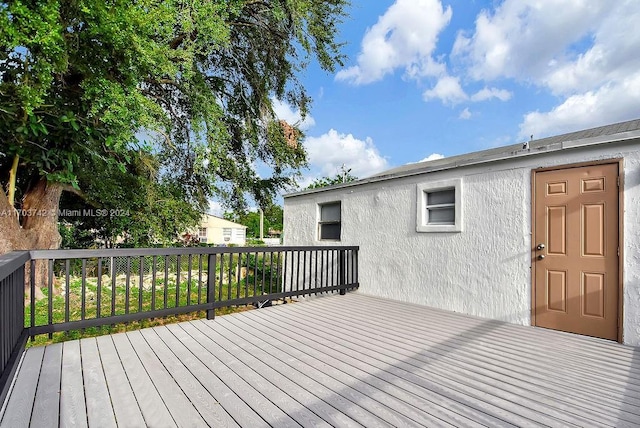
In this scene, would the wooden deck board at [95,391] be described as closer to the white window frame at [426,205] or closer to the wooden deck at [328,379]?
the wooden deck at [328,379]

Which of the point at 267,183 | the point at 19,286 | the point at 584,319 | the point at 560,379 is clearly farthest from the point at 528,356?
the point at 267,183

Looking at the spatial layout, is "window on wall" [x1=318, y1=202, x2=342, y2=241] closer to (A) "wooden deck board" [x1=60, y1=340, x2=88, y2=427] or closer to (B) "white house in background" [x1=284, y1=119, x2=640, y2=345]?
(B) "white house in background" [x1=284, y1=119, x2=640, y2=345]

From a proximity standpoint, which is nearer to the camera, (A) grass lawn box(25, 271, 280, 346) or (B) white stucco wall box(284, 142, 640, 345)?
(B) white stucco wall box(284, 142, 640, 345)

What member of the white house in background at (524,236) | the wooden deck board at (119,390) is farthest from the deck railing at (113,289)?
the white house in background at (524,236)

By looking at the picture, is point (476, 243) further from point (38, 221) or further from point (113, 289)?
point (38, 221)

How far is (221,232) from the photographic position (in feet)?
98.3

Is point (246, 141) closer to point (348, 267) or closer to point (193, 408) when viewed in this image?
point (348, 267)

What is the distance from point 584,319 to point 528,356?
1145 millimetres

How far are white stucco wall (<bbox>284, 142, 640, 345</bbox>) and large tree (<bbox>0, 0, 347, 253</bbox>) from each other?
414 cm

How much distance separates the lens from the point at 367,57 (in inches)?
401

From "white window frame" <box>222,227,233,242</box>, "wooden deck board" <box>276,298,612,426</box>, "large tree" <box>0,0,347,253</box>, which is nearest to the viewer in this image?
"wooden deck board" <box>276,298,612,426</box>

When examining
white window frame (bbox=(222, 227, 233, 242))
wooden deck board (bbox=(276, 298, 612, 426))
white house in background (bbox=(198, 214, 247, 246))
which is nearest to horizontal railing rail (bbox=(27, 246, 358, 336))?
wooden deck board (bbox=(276, 298, 612, 426))

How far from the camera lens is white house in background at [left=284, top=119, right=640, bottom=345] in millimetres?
3031

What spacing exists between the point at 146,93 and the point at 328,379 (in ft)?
24.0
